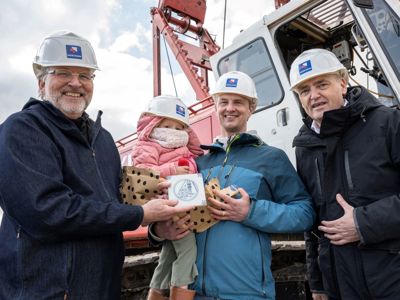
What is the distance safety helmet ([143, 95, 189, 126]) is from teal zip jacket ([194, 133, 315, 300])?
13.1 inches

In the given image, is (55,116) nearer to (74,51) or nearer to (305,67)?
(74,51)

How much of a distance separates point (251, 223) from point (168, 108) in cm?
92

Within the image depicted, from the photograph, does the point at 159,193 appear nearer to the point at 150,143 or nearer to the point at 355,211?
the point at 150,143

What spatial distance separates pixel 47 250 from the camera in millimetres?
1799

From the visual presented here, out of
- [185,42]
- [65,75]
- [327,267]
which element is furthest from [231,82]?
[185,42]

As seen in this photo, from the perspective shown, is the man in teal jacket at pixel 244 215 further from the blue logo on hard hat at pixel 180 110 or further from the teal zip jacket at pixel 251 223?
the blue logo on hard hat at pixel 180 110

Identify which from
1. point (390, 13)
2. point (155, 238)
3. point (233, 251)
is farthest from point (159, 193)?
point (390, 13)

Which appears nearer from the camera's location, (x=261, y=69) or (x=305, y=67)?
(x=305, y=67)

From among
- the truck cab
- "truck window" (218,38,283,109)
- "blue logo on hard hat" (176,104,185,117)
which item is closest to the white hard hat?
"blue logo on hard hat" (176,104,185,117)

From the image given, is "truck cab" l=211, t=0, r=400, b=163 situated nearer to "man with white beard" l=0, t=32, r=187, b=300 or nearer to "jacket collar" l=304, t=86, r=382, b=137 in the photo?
"jacket collar" l=304, t=86, r=382, b=137

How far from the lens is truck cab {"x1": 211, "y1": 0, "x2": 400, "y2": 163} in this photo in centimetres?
323

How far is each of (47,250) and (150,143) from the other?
0.95 meters

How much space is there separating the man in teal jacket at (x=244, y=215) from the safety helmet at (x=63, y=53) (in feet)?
2.81

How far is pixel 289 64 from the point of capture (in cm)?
467
